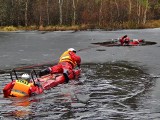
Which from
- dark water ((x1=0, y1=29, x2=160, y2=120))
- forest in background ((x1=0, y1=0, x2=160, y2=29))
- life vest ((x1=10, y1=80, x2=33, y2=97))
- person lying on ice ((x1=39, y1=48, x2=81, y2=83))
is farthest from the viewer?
forest in background ((x1=0, y1=0, x2=160, y2=29))

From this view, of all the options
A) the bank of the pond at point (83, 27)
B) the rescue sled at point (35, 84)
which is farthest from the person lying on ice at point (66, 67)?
the bank of the pond at point (83, 27)

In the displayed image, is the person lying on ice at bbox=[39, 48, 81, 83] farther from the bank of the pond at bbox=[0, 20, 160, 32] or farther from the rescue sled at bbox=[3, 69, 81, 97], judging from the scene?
the bank of the pond at bbox=[0, 20, 160, 32]

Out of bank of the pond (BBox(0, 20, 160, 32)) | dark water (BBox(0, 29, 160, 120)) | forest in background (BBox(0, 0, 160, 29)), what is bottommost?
dark water (BBox(0, 29, 160, 120))

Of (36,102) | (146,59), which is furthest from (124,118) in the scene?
(146,59)

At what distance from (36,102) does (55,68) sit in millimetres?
3841

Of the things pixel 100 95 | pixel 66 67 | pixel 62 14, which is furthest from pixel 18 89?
pixel 62 14

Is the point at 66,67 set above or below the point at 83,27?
below

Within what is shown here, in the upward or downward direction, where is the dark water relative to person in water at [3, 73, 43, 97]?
downward

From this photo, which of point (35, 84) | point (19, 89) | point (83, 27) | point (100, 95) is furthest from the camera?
point (83, 27)

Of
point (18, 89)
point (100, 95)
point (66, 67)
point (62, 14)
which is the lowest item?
point (100, 95)

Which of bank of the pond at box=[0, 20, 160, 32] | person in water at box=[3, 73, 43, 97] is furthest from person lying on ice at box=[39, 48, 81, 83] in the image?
bank of the pond at box=[0, 20, 160, 32]

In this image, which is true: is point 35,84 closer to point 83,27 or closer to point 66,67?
point 66,67

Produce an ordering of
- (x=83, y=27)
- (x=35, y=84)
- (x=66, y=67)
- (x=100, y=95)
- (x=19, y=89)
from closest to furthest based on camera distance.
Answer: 1. (x=19, y=89)
2. (x=100, y=95)
3. (x=35, y=84)
4. (x=66, y=67)
5. (x=83, y=27)

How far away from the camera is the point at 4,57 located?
2497cm
